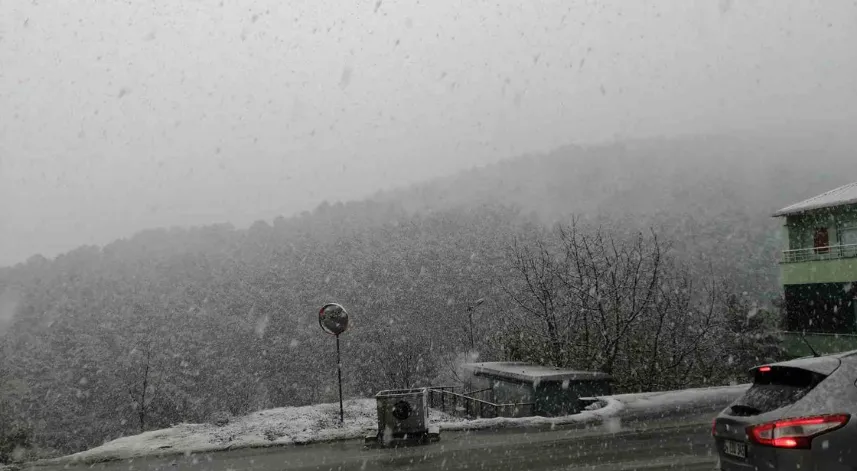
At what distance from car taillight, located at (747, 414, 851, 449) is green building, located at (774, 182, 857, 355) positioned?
69.1ft

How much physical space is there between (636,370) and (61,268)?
4490 inches

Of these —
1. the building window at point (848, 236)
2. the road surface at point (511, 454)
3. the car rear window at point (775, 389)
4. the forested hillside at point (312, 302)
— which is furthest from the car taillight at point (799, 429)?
the forested hillside at point (312, 302)

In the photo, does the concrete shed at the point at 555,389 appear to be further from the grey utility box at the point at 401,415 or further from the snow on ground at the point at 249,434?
the grey utility box at the point at 401,415

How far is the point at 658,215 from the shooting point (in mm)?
101750

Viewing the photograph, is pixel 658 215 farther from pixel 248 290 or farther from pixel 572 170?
pixel 248 290

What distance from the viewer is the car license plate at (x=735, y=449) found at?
16.8 ft

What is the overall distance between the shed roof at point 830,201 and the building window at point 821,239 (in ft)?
3.43

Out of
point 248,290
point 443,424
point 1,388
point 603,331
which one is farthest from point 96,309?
point 443,424

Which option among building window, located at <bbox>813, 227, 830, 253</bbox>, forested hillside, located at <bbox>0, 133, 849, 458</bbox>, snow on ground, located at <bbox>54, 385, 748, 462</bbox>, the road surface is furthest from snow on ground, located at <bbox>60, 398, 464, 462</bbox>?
forested hillside, located at <bbox>0, 133, 849, 458</bbox>

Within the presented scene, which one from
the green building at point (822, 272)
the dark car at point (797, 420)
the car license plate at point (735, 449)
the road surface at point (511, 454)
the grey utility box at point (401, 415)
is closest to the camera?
the dark car at point (797, 420)

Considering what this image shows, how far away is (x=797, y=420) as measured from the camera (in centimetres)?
474

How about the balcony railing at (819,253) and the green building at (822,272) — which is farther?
the balcony railing at (819,253)

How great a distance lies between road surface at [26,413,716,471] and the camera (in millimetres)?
8438

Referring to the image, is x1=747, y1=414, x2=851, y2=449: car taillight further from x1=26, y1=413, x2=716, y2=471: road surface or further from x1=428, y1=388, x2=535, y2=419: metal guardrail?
x1=428, y1=388, x2=535, y2=419: metal guardrail
